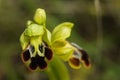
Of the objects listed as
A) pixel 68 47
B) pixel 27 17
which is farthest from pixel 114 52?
pixel 68 47


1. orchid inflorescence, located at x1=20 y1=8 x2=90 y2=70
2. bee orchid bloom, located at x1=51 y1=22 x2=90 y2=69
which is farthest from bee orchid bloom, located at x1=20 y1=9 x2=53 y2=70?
bee orchid bloom, located at x1=51 y1=22 x2=90 y2=69

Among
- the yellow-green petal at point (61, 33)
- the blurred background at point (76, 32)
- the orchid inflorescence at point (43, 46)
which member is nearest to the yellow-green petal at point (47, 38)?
the orchid inflorescence at point (43, 46)

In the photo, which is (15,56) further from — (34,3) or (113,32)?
(113,32)

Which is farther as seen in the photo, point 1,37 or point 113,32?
point 113,32

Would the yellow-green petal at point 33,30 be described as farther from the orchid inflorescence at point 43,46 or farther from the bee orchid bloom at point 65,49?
the bee orchid bloom at point 65,49

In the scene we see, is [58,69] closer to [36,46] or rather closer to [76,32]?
[36,46]

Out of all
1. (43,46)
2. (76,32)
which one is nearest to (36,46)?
(43,46)
